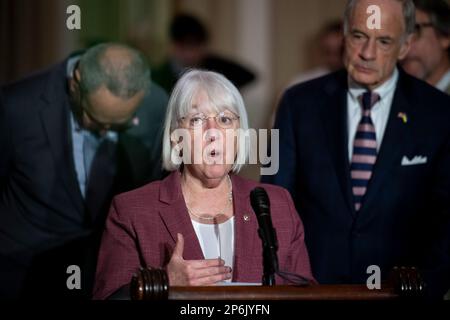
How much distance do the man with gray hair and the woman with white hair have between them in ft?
4.61

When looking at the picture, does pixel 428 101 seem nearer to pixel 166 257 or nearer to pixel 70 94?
pixel 166 257

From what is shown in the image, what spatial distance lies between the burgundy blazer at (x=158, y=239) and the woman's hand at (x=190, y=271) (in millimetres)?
122

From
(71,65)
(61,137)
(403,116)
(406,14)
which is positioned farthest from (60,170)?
(406,14)

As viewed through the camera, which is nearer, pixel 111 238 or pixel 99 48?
pixel 111 238

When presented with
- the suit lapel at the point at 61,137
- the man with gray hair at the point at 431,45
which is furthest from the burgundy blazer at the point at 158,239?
the man with gray hair at the point at 431,45

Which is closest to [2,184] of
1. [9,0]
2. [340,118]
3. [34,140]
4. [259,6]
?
[34,140]

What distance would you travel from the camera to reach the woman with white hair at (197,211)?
9.16 ft

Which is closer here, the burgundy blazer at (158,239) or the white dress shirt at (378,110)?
the burgundy blazer at (158,239)

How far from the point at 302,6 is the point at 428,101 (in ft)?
16.3

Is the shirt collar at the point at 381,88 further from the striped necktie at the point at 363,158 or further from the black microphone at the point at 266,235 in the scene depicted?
the black microphone at the point at 266,235

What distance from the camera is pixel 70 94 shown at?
383cm

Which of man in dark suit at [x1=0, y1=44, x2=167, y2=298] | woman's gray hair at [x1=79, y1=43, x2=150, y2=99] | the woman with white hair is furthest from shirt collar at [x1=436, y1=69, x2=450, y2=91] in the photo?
the woman with white hair

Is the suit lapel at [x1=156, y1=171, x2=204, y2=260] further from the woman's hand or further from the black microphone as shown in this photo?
the black microphone

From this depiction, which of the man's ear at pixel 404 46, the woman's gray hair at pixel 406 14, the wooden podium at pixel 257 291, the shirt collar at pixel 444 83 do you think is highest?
the woman's gray hair at pixel 406 14
